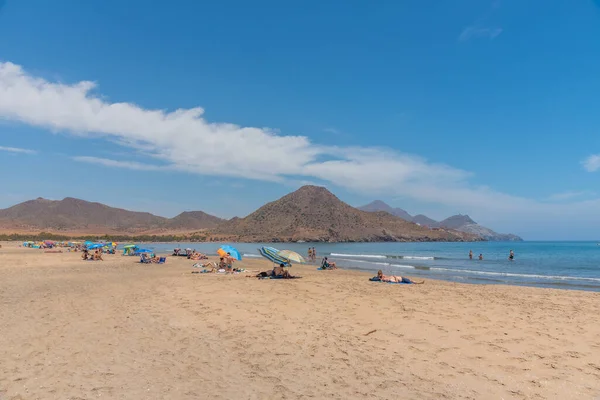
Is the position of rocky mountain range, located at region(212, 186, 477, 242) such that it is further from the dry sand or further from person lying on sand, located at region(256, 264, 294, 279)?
the dry sand

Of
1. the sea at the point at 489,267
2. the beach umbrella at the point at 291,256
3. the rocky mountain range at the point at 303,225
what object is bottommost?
the sea at the point at 489,267

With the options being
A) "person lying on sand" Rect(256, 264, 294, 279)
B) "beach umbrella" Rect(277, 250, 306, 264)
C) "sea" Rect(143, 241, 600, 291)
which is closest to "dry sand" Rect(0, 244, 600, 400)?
"person lying on sand" Rect(256, 264, 294, 279)

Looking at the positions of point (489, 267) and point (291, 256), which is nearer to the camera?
point (291, 256)

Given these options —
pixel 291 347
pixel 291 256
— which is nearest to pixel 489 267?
pixel 291 256

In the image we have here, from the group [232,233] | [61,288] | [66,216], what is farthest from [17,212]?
[61,288]

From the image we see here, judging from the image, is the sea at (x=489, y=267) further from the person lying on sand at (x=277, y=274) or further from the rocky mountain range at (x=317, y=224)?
the rocky mountain range at (x=317, y=224)

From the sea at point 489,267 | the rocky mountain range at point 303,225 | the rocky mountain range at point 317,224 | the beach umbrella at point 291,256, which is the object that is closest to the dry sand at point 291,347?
the beach umbrella at point 291,256

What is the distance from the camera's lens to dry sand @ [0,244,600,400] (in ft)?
18.5

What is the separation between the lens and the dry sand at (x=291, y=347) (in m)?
5.63

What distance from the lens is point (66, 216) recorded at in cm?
17662

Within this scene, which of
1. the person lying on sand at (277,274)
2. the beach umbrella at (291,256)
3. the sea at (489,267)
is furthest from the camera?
the sea at (489,267)

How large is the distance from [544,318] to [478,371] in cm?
592

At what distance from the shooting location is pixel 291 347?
25.2 ft

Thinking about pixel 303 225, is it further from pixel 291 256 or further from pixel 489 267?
pixel 291 256
